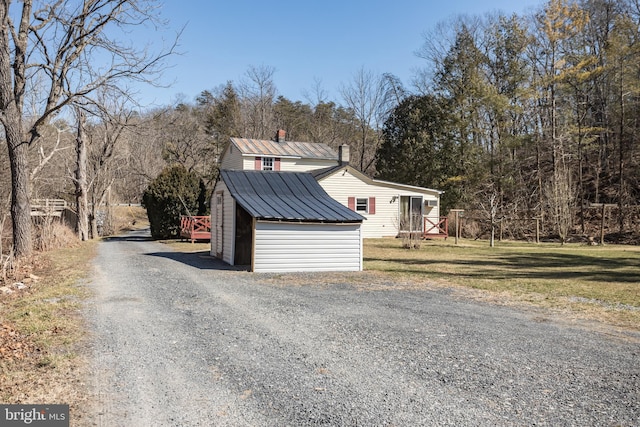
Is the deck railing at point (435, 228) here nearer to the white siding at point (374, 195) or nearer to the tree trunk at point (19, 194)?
the white siding at point (374, 195)

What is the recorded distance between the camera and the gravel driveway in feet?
12.4

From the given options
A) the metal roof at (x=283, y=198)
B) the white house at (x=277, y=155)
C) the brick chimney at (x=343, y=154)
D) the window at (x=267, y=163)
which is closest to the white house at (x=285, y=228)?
the metal roof at (x=283, y=198)

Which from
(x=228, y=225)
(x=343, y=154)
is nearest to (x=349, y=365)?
(x=228, y=225)

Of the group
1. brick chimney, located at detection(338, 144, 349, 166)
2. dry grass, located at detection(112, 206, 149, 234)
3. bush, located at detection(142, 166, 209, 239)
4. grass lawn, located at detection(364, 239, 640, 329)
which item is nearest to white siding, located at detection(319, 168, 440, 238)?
brick chimney, located at detection(338, 144, 349, 166)

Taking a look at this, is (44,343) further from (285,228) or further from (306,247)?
(306,247)

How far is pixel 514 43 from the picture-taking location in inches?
1245

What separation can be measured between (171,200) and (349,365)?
22709mm

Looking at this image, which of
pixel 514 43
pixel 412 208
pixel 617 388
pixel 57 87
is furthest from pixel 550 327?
pixel 514 43

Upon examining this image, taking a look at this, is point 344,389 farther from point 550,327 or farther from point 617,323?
point 617,323

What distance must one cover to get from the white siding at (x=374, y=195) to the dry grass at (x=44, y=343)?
16.9 metres

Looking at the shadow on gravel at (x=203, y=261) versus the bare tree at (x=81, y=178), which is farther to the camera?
the bare tree at (x=81, y=178)

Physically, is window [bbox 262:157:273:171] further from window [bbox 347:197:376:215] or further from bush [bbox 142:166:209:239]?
window [bbox 347:197:376:215]

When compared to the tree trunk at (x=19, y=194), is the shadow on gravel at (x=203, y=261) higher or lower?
lower

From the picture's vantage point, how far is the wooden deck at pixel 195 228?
23578 millimetres
